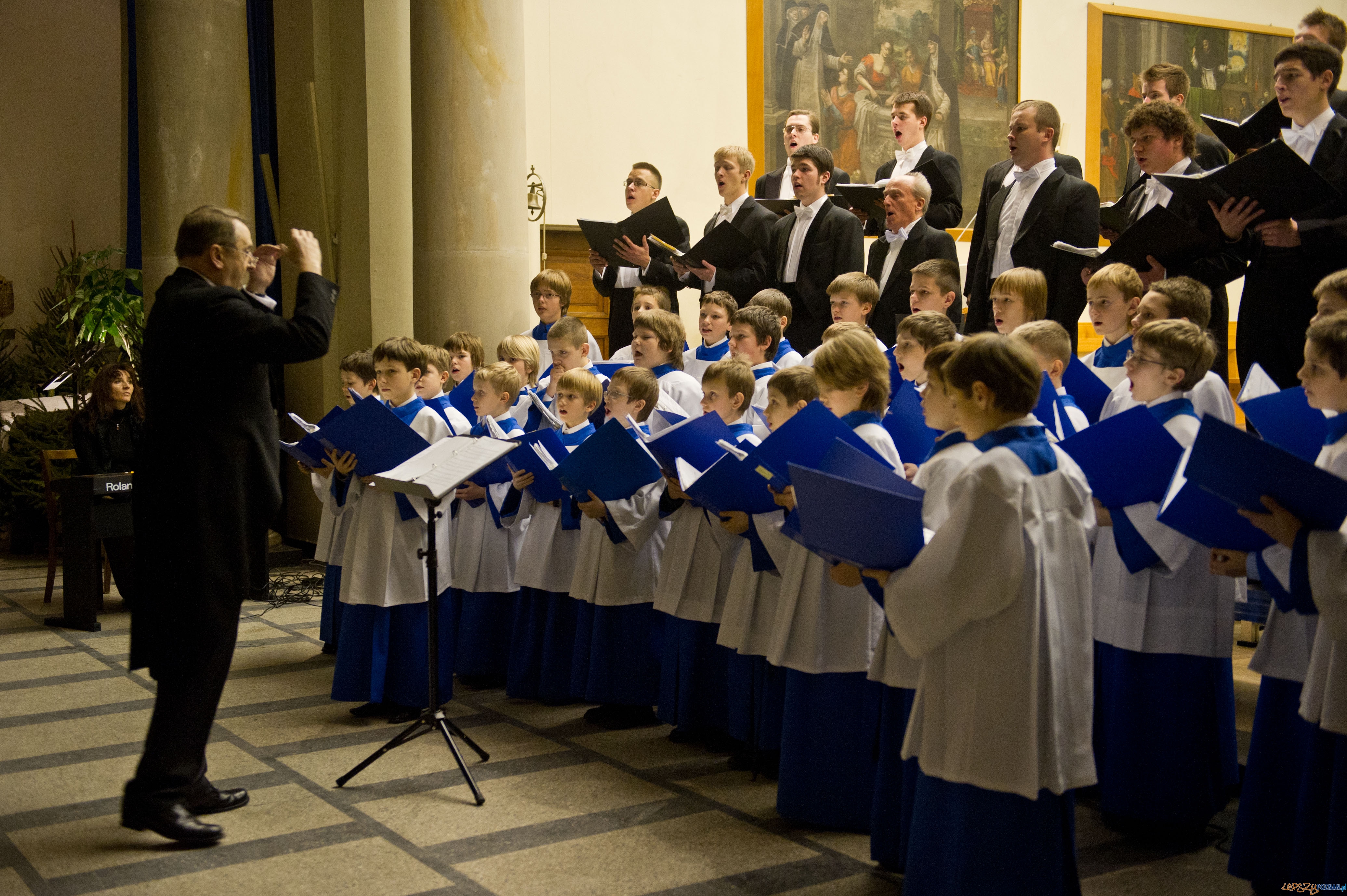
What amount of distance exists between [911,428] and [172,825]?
8.94 ft

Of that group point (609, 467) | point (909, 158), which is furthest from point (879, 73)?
point (609, 467)

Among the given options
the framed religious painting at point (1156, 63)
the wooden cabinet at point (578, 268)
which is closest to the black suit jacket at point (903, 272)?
the wooden cabinet at point (578, 268)

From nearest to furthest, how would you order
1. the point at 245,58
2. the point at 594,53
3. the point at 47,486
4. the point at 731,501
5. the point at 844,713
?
the point at 844,713 < the point at 731,501 < the point at 47,486 < the point at 245,58 < the point at 594,53

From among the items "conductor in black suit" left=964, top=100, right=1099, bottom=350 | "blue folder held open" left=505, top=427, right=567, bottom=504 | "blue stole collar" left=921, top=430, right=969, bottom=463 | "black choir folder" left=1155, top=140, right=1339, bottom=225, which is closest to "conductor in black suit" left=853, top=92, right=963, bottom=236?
"conductor in black suit" left=964, top=100, right=1099, bottom=350

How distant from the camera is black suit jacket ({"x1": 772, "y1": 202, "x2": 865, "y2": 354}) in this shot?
688 centimetres

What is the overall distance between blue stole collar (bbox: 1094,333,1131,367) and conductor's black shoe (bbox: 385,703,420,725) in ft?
10.4

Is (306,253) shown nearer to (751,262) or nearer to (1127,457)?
(1127,457)

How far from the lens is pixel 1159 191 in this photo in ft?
19.1

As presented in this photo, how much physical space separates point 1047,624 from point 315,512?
8.03m

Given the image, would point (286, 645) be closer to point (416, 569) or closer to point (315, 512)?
point (416, 569)

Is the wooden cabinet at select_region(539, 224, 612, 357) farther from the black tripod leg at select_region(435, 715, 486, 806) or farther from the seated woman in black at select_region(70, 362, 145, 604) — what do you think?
the black tripod leg at select_region(435, 715, 486, 806)

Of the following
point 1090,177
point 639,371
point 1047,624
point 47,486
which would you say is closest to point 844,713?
point 1047,624

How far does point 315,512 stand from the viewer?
32.9ft

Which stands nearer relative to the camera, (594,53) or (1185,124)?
(1185,124)
